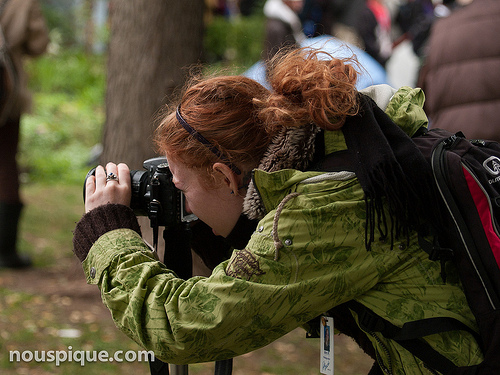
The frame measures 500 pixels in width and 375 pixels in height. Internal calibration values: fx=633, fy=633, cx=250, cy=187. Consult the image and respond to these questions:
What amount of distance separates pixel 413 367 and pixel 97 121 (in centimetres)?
855

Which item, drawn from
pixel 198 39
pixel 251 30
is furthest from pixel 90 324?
pixel 251 30

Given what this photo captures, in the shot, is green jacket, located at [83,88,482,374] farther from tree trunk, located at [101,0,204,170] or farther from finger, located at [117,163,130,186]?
tree trunk, located at [101,0,204,170]

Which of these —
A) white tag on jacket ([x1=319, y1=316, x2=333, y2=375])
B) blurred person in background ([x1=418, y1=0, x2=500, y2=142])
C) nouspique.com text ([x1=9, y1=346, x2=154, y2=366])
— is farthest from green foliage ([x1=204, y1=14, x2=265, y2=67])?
white tag on jacket ([x1=319, y1=316, x2=333, y2=375])

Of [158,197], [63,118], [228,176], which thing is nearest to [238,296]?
[228,176]

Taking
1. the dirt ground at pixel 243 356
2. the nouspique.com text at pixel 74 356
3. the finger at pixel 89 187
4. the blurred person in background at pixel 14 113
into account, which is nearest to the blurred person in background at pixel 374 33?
the blurred person in background at pixel 14 113

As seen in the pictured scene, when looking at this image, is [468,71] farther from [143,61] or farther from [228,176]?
[228,176]

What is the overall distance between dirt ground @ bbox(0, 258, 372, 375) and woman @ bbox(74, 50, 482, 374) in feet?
5.31

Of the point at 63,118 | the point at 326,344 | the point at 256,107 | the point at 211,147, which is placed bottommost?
the point at 326,344

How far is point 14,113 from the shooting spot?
4.53 m

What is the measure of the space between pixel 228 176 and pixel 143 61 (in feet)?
6.81

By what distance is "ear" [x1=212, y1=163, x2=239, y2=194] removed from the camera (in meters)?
1.75

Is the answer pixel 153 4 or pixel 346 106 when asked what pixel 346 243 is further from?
pixel 153 4

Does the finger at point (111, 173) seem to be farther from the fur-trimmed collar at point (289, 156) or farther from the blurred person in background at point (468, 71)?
the blurred person in background at point (468, 71)

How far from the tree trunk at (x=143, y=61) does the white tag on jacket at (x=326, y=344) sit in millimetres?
2022
